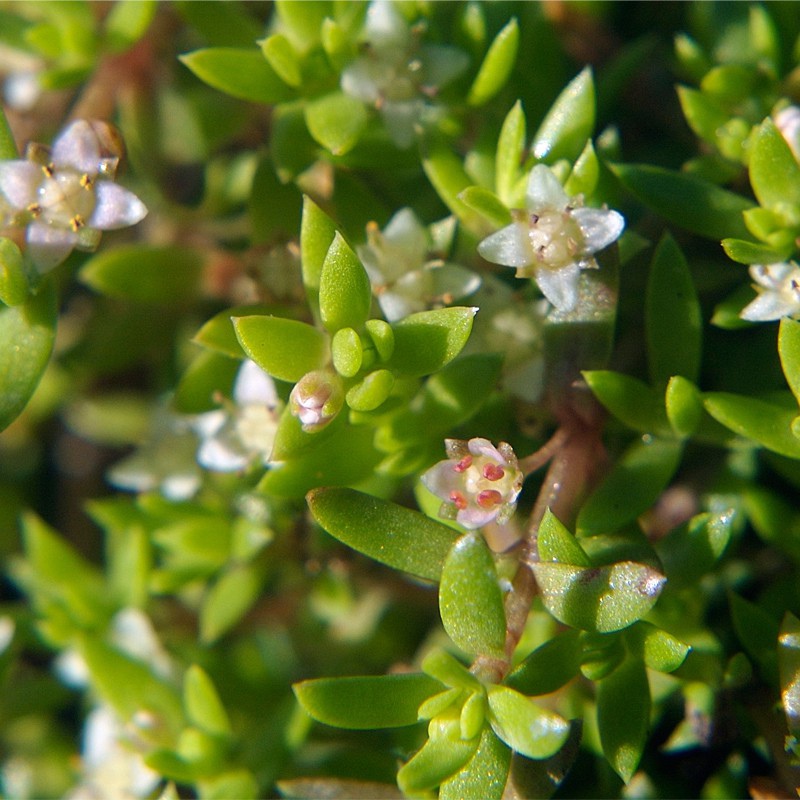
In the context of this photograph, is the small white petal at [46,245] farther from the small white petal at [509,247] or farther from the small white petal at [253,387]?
the small white petal at [509,247]

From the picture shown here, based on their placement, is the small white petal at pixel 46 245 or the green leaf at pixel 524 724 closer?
the green leaf at pixel 524 724

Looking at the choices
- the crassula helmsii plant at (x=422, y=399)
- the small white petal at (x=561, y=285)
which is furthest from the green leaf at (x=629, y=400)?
the small white petal at (x=561, y=285)

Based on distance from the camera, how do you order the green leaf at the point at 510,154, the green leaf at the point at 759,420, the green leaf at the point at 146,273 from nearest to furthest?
the green leaf at the point at 759,420, the green leaf at the point at 510,154, the green leaf at the point at 146,273

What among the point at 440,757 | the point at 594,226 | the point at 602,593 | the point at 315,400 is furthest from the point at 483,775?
the point at 594,226

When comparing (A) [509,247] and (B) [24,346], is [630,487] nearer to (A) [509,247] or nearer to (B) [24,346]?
(A) [509,247]

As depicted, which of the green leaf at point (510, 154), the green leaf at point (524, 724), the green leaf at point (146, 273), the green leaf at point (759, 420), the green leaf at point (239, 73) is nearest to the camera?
the green leaf at point (524, 724)

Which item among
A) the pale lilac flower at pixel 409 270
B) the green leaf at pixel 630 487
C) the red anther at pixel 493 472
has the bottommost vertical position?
the green leaf at pixel 630 487

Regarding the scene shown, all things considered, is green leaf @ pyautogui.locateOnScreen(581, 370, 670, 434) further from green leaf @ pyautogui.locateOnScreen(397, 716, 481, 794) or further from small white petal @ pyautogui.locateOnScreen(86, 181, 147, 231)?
small white petal @ pyautogui.locateOnScreen(86, 181, 147, 231)

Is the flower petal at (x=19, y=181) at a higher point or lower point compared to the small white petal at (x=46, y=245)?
higher

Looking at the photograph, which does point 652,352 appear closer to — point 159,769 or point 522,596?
point 522,596
